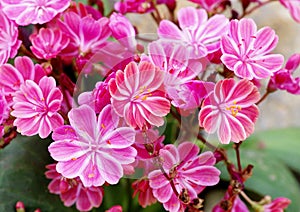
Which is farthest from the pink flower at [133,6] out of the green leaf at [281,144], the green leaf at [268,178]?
the green leaf at [281,144]

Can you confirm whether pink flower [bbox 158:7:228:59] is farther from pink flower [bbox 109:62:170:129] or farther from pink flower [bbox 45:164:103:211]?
pink flower [bbox 45:164:103:211]

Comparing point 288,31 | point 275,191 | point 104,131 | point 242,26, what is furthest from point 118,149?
point 288,31

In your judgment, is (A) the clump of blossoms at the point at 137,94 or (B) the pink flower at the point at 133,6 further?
(B) the pink flower at the point at 133,6

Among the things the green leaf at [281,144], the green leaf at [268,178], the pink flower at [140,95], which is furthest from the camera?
the green leaf at [281,144]

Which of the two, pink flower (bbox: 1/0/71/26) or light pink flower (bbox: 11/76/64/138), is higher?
pink flower (bbox: 1/0/71/26)

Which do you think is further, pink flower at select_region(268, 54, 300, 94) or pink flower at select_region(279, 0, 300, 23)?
pink flower at select_region(279, 0, 300, 23)

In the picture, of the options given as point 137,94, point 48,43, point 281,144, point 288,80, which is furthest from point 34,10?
point 281,144

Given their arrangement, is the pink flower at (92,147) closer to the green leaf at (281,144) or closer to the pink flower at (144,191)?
the pink flower at (144,191)

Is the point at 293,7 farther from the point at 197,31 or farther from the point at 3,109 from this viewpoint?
the point at 3,109

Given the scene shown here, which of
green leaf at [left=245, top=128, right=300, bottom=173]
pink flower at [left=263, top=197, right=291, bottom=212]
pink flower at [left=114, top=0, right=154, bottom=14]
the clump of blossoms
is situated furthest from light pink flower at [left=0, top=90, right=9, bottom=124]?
green leaf at [left=245, top=128, right=300, bottom=173]
